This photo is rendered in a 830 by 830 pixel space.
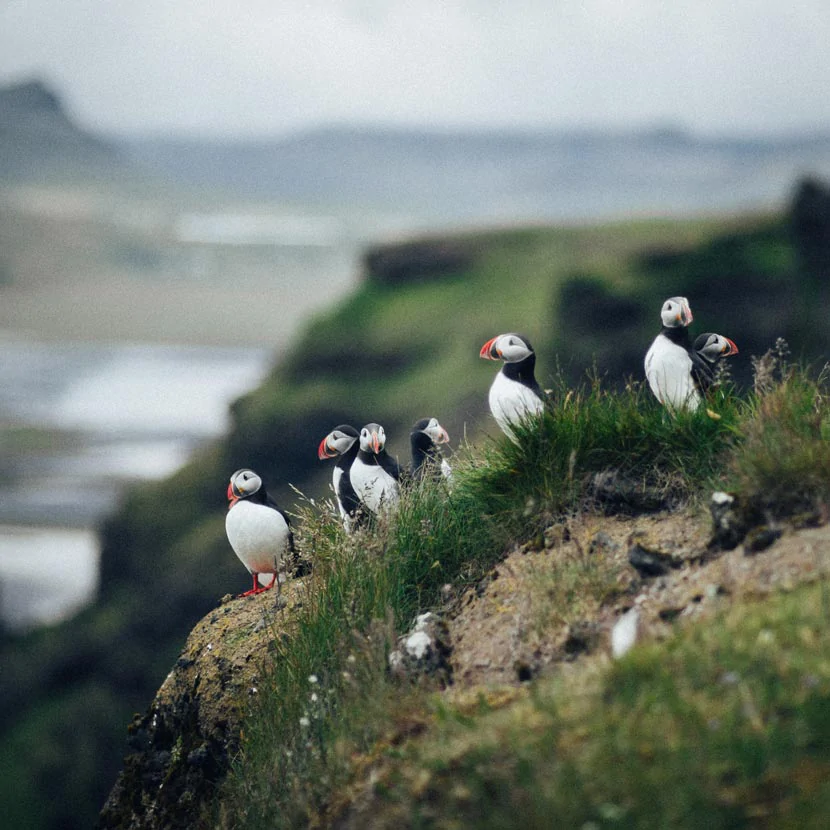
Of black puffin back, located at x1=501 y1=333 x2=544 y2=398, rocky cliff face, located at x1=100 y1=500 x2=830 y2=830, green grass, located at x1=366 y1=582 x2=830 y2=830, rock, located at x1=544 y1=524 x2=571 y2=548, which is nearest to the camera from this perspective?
green grass, located at x1=366 y1=582 x2=830 y2=830

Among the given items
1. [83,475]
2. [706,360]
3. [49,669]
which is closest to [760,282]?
[49,669]

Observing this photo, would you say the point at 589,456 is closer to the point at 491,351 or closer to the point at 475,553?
the point at 475,553

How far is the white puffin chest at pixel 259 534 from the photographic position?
11.1 metres

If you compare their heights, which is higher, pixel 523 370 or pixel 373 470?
pixel 523 370

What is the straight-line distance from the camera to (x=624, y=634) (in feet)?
25.6

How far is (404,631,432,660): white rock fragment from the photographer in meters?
8.75

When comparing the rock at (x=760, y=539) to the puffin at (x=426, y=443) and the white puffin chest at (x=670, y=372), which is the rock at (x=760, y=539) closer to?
the white puffin chest at (x=670, y=372)

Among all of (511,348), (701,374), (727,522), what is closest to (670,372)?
(701,374)

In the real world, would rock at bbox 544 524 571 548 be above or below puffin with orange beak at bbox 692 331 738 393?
below

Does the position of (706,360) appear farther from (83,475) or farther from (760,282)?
(83,475)

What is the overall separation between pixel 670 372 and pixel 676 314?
0.54 m

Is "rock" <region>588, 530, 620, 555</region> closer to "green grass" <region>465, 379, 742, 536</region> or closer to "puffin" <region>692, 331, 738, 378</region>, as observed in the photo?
"green grass" <region>465, 379, 742, 536</region>

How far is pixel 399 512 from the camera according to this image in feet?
32.6

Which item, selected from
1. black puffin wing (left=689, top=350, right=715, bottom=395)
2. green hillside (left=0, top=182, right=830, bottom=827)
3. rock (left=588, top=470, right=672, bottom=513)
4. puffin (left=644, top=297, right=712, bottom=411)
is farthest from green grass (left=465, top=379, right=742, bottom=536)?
green hillside (left=0, top=182, right=830, bottom=827)
